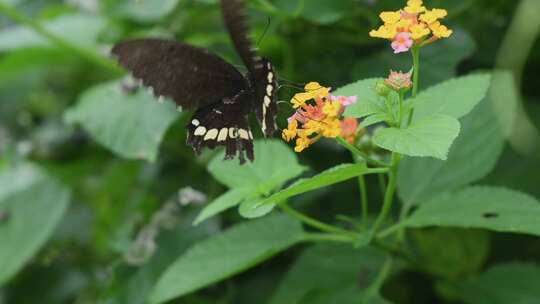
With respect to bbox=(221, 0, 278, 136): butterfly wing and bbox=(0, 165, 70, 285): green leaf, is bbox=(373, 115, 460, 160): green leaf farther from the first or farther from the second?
bbox=(0, 165, 70, 285): green leaf

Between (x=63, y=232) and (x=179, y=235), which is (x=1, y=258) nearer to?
(x=63, y=232)

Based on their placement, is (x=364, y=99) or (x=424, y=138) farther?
(x=364, y=99)

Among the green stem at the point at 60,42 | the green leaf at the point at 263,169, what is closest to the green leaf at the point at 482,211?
the green leaf at the point at 263,169

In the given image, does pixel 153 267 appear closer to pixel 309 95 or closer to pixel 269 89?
pixel 269 89

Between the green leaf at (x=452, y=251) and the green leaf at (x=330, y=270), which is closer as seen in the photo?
the green leaf at (x=330, y=270)

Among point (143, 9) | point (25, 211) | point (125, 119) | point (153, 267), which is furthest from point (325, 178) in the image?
point (25, 211)

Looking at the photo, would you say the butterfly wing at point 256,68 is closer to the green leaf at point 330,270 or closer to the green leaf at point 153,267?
the green leaf at point 330,270
